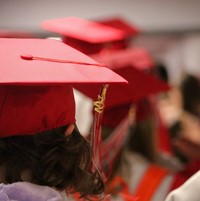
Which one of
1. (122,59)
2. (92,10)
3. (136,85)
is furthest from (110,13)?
(136,85)

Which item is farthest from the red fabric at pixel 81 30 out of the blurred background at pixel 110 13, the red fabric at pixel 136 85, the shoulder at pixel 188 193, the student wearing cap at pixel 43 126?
the blurred background at pixel 110 13

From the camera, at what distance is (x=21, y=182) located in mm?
1018

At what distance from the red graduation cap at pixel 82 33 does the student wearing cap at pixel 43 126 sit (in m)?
0.68

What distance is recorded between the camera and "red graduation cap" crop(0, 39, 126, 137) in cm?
97

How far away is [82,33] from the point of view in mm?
1854

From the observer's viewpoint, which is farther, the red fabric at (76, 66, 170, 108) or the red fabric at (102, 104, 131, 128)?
the red fabric at (102, 104, 131, 128)

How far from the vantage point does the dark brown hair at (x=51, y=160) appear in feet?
3.52

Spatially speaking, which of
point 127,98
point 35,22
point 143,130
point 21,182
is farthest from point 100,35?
point 35,22

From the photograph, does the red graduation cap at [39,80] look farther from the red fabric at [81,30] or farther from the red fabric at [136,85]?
the red fabric at [81,30]

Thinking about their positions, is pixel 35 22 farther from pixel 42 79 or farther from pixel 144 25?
pixel 42 79

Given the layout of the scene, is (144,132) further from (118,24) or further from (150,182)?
(118,24)

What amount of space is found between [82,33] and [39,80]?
0.94m

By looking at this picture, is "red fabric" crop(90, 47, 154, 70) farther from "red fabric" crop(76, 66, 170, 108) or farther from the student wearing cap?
the student wearing cap

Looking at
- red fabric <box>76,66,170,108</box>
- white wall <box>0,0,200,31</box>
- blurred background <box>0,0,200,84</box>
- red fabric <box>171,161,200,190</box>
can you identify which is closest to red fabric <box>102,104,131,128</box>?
red fabric <box>76,66,170,108</box>
